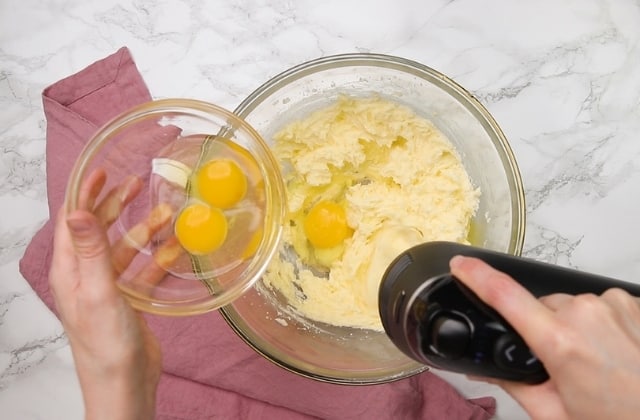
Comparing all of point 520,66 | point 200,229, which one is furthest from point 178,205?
point 520,66

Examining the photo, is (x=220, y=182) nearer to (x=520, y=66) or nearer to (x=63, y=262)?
(x=63, y=262)

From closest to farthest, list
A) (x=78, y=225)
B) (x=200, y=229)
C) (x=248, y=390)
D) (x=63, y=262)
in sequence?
(x=78, y=225) < (x=63, y=262) < (x=200, y=229) < (x=248, y=390)

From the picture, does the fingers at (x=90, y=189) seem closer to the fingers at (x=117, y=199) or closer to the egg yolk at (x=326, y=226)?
the fingers at (x=117, y=199)

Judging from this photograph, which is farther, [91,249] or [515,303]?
[91,249]

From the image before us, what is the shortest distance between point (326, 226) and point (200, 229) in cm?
30

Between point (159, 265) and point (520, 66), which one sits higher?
point (520, 66)

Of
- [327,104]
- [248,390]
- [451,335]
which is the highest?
[327,104]

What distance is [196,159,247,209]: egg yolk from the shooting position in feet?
4.56

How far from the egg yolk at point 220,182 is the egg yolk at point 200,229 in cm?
3

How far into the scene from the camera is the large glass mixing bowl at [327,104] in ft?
4.54

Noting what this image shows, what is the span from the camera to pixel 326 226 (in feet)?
4.89

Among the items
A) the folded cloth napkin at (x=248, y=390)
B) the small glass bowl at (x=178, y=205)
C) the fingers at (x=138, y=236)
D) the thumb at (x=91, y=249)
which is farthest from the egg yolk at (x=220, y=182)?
the folded cloth napkin at (x=248, y=390)

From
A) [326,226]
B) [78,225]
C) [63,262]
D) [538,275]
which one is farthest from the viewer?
[326,226]

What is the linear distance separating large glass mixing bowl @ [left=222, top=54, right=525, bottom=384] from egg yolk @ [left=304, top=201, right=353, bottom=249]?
179mm
